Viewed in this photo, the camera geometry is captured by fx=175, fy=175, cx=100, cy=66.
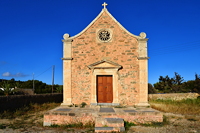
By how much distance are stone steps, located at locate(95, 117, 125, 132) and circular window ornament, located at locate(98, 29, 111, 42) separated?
589 centimetres

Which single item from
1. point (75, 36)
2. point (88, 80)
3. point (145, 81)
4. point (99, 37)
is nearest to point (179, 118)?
point (145, 81)

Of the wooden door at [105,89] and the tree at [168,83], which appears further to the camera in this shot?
the tree at [168,83]

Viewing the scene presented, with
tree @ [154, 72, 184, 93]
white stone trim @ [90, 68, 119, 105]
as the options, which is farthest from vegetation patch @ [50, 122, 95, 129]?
tree @ [154, 72, 184, 93]

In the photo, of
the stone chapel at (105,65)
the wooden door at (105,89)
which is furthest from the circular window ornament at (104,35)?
the wooden door at (105,89)

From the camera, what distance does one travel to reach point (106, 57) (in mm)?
11297

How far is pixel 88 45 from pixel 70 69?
1.96 metres

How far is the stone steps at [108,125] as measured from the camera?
6.65 metres

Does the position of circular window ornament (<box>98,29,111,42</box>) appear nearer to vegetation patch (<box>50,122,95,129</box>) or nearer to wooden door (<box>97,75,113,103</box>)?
wooden door (<box>97,75,113,103</box>)

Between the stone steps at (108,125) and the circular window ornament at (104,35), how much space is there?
589cm

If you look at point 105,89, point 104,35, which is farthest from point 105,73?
point 104,35

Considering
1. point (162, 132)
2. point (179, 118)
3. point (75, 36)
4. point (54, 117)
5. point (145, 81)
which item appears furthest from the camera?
point (75, 36)

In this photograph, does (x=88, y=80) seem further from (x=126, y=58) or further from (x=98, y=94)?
(x=126, y=58)

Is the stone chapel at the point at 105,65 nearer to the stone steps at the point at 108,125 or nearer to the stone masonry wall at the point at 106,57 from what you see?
the stone masonry wall at the point at 106,57

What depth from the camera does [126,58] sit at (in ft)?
36.7
